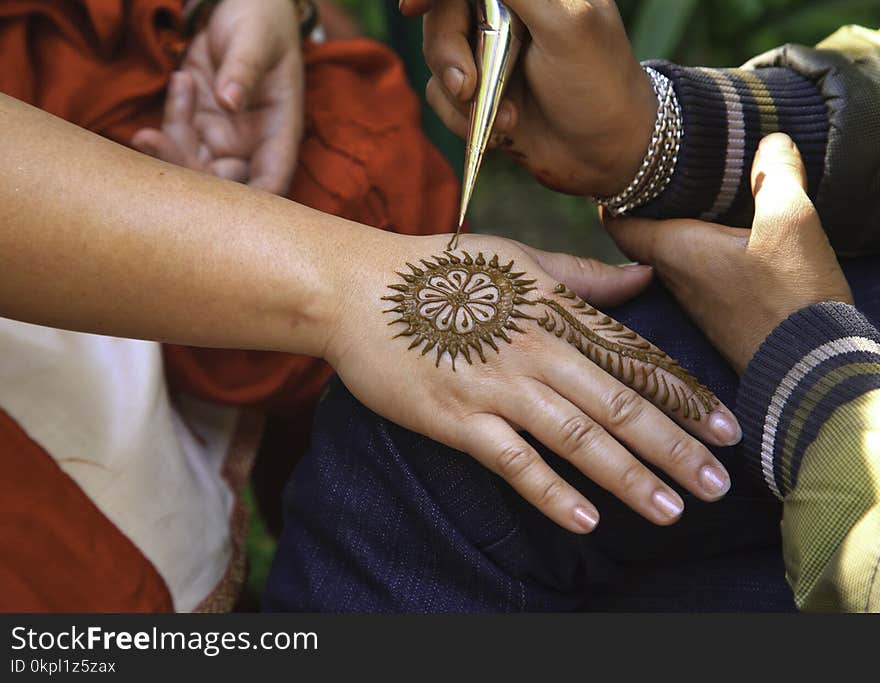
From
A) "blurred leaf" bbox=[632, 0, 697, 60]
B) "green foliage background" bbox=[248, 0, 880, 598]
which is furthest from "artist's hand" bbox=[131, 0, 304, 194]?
"blurred leaf" bbox=[632, 0, 697, 60]

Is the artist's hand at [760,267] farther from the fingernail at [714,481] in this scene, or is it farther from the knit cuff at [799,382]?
the fingernail at [714,481]

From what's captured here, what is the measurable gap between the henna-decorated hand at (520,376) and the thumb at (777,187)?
0.66ft

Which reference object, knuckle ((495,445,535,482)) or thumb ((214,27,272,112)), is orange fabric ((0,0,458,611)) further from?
knuckle ((495,445,535,482))

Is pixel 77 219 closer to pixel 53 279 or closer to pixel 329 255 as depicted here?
pixel 53 279

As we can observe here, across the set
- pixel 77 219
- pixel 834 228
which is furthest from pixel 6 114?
pixel 834 228

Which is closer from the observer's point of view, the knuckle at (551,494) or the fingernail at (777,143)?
the knuckle at (551,494)

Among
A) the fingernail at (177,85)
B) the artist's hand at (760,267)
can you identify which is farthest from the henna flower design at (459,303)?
the fingernail at (177,85)

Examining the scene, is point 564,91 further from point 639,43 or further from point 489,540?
point 639,43

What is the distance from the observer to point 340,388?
107cm

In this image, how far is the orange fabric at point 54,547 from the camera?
42.5 inches

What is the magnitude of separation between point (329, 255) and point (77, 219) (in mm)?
265

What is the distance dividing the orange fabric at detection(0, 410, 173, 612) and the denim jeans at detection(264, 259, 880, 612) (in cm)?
23

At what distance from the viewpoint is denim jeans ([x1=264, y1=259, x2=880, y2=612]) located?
97cm

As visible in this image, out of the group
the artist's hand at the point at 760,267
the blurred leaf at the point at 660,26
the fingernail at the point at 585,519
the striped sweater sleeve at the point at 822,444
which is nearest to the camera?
the striped sweater sleeve at the point at 822,444
